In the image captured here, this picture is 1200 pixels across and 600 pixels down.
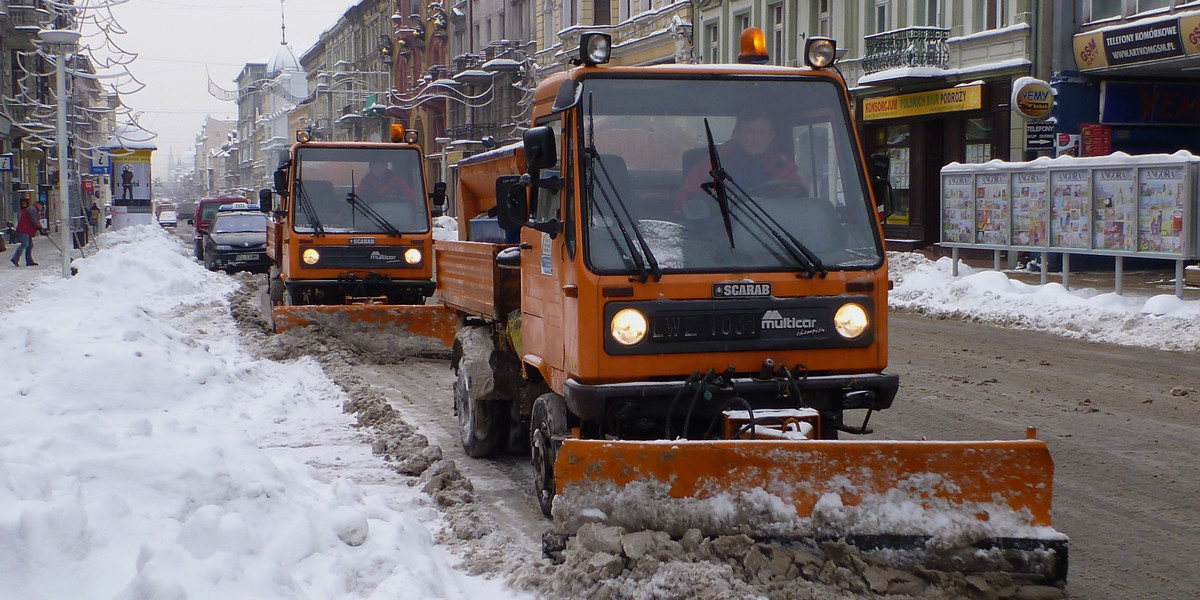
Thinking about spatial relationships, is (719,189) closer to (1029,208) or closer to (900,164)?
(1029,208)

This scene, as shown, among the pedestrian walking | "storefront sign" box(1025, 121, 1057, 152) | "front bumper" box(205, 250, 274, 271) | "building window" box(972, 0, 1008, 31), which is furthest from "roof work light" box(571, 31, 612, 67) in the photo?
the pedestrian walking

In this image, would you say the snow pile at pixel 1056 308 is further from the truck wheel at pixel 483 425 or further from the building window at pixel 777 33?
the building window at pixel 777 33

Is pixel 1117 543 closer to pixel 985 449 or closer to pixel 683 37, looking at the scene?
pixel 985 449

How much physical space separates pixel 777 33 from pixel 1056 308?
20.2 meters

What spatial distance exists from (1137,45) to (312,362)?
17.1 metres

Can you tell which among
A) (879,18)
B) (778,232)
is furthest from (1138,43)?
(778,232)

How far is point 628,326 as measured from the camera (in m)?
5.88

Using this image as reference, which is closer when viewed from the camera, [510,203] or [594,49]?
[594,49]

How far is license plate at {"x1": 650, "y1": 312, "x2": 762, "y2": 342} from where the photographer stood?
19.4ft

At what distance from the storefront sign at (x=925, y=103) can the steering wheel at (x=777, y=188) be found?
2162 cm

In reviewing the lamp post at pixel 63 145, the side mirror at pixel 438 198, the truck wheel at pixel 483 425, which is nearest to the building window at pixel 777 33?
the lamp post at pixel 63 145

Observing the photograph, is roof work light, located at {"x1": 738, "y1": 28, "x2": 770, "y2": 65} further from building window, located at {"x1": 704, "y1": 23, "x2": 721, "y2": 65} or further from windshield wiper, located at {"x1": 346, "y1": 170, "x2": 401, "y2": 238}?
building window, located at {"x1": 704, "y1": 23, "x2": 721, "y2": 65}

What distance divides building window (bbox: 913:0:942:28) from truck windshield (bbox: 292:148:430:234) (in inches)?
672

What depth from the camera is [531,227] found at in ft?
21.0
